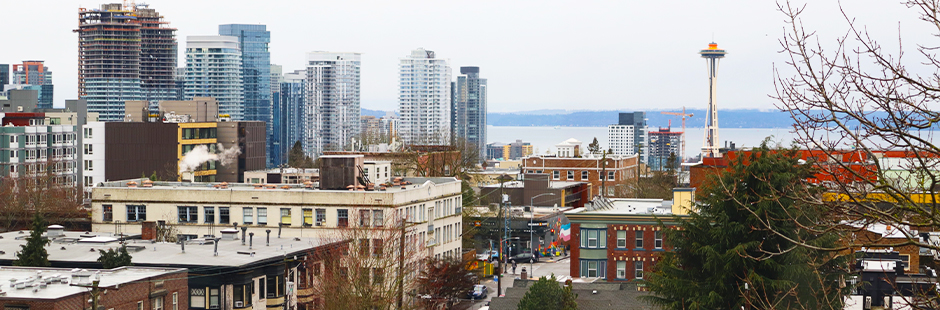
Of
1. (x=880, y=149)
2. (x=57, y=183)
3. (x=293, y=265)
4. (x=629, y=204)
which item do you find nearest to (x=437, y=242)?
(x=629, y=204)

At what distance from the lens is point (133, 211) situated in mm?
66562

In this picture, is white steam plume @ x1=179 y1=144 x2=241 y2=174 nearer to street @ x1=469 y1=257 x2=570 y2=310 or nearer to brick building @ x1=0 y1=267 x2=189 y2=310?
street @ x1=469 y1=257 x2=570 y2=310

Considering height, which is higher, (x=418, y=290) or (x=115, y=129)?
(x=115, y=129)

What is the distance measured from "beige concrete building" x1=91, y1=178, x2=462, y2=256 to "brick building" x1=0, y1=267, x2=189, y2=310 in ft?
59.3

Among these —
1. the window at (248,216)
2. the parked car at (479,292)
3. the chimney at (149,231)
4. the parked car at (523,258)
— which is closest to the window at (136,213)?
the window at (248,216)

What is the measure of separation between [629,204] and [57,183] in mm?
83406

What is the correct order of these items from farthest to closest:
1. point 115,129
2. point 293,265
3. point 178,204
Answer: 1. point 115,129
2. point 178,204
3. point 293,265

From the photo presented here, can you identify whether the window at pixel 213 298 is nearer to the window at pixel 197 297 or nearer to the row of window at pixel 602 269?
the window at pixel 197 297

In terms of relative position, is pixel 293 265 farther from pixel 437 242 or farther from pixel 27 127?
pixel 27 127

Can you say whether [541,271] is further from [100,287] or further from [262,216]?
[100,287]

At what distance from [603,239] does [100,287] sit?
35.0 metres

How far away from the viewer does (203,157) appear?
124 m

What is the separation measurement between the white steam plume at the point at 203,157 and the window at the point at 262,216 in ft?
183

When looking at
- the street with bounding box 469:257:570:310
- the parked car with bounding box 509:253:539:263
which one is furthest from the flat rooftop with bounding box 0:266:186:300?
the parked car with bounding box 509:253:539:263
